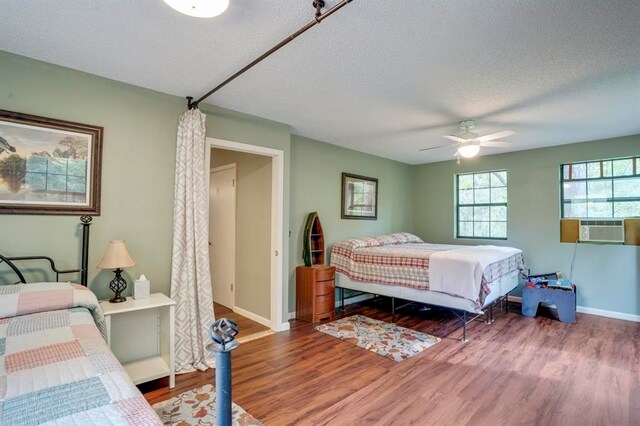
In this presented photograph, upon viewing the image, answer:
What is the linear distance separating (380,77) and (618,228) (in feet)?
13.2

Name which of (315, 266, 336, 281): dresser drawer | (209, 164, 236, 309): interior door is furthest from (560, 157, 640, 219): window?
(209, 164, 236, 309): interior door

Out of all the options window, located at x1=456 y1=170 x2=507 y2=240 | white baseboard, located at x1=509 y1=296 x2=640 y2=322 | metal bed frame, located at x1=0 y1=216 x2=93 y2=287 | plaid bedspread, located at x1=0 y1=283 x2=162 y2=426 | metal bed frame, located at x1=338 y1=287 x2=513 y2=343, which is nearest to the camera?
plaid bedspread, located at x1=0 y1=283 x2=162 y2=426

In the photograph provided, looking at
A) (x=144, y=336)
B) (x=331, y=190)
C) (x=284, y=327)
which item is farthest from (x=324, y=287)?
(x=144, y=336)

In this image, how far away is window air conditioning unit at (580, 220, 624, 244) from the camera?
4.25 m

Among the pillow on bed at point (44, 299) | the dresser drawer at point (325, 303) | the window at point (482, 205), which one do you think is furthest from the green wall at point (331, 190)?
the pillow on bed at point (44, 299)

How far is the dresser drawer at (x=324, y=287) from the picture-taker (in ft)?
13.3

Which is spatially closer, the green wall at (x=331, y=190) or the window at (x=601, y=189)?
the window at (x=601, y=189)

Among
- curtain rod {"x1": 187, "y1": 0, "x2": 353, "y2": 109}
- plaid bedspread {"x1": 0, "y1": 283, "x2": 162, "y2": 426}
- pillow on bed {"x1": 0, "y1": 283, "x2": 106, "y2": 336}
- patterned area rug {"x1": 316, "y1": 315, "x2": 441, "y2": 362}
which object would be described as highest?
curtain rod {"x1": 187, "y1": 0, "x2": 353, "y2": 109}

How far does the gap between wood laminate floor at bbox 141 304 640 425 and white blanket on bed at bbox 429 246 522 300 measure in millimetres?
570

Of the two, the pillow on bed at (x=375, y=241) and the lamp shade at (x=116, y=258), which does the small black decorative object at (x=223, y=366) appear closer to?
the lamp shade at (x=116, y=258)

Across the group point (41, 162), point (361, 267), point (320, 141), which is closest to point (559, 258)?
point (361, 267)

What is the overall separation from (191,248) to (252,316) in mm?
1647

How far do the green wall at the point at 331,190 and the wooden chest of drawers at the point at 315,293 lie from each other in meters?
0.15

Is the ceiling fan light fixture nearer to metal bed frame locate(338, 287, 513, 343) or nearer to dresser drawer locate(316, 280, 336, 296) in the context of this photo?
metal bed frame locate(338, 287, 513, 343)
